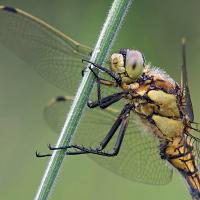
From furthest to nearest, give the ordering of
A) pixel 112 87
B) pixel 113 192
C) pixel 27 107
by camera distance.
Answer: pixel 27 107 < pixel 113 192 < pixel 112 87

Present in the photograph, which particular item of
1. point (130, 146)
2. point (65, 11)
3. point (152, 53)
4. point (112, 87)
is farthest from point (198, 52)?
point (112, 87)

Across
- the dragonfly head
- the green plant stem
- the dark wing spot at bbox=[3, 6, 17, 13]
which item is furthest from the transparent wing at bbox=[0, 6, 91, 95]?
the green plant stem

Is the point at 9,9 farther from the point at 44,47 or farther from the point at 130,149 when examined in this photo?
the point at 130,149

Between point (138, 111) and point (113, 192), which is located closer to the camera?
point (138, 111)

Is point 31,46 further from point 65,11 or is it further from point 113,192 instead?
point 65,11

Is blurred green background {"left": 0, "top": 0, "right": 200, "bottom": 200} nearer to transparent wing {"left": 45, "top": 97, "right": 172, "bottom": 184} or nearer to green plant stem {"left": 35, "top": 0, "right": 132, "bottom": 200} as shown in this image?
transparent wing {"left": 45, "top": 97, "right": 172, "bottom": 184}

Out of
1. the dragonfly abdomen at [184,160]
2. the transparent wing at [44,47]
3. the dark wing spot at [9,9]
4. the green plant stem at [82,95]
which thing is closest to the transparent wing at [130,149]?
the dragonfly abdomen at [184,160]
